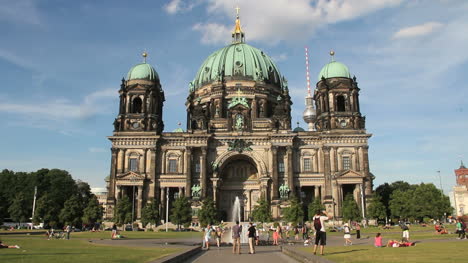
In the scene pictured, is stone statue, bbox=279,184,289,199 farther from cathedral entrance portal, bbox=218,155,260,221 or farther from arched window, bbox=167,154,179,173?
arched window, bbox=167,154,179,173

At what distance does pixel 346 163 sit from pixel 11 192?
2704 inches

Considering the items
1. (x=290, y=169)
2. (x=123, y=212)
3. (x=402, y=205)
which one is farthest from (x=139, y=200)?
(x=402, y=205)

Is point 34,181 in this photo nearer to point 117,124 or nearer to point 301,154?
point 117,124

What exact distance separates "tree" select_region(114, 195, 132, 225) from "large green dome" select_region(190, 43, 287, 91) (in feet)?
107

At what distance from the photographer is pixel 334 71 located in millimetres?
74438

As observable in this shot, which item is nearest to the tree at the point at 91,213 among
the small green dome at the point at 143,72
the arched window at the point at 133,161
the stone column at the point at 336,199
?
the arched window at the point at 133,161

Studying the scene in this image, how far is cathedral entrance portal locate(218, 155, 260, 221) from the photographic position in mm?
72250

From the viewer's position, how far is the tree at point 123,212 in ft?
199

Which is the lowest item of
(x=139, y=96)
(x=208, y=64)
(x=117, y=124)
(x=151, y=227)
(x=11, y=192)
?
(x=151, y=227)

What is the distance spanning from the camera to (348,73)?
7462 centimetres

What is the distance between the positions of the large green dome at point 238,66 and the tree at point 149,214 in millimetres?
31378

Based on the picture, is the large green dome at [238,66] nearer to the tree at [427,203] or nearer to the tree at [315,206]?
the tree at [315,206]

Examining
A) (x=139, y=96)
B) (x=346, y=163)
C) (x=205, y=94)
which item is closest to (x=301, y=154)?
(x=346, y=163)

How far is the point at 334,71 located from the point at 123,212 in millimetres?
44745
